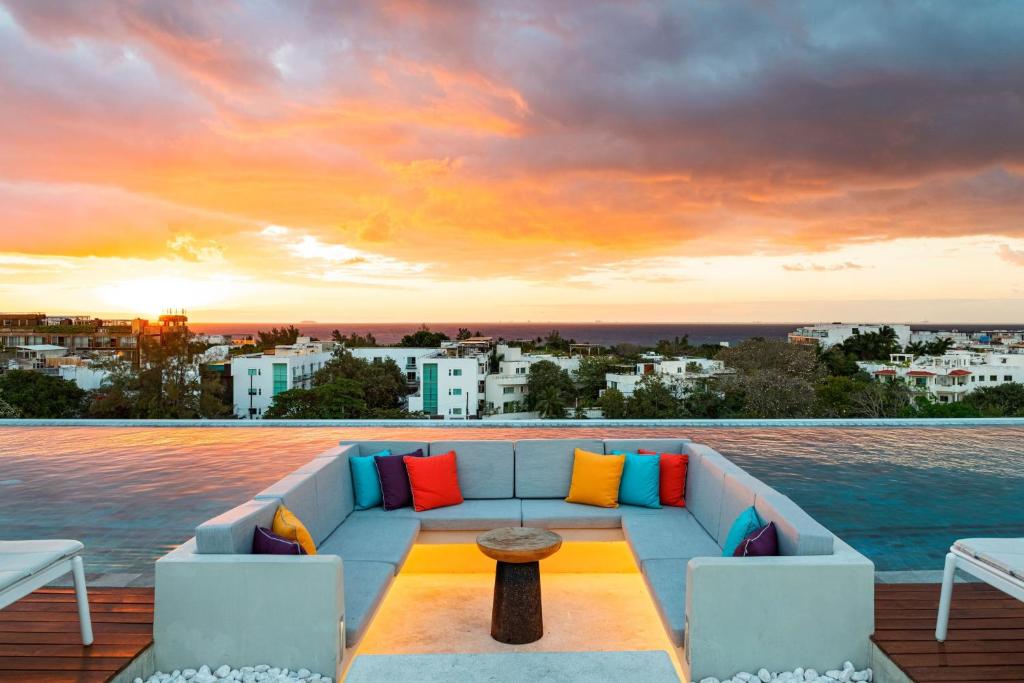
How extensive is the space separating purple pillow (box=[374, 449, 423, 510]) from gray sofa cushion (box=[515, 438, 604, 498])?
807 mm

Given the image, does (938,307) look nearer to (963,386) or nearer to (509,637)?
(963,386)

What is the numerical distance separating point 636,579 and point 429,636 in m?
1.41

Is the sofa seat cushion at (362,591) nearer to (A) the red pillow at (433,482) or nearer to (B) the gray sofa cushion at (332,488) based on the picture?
(B) the gray sofa cushion at (332,488)

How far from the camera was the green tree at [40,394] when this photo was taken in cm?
2031

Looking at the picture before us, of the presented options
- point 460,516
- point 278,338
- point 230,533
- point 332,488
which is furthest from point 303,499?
point 278,338

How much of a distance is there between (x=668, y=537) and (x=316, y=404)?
21.9 meters

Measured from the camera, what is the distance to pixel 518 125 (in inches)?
411

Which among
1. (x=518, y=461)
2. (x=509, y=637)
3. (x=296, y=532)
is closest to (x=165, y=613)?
(x=296, y=532)

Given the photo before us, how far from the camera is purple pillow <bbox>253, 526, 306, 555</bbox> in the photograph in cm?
283

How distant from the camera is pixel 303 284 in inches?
934

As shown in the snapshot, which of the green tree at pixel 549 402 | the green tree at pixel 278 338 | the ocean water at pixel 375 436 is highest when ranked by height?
the green tree at pixel 278 338

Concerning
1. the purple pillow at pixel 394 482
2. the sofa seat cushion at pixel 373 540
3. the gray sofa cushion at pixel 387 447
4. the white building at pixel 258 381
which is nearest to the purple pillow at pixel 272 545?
the sofa seat cushion at pixel 373 540

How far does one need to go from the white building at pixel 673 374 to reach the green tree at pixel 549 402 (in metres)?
2.31

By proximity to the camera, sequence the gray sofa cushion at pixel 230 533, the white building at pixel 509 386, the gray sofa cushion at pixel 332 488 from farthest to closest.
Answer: the white building at pixel 509 386
the gray sofa cushion at pixel 332 488
the gray sofa cushion at pixel 230 533
